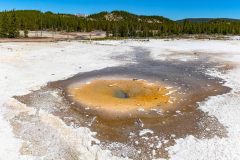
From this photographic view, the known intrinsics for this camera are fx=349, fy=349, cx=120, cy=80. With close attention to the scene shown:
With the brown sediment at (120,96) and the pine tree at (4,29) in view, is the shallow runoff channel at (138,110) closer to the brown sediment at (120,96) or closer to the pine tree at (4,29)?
the brown sediment at (120,96)

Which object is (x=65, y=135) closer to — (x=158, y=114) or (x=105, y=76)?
(x=158, y=114)

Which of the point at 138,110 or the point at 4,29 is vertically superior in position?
the point at 4,29

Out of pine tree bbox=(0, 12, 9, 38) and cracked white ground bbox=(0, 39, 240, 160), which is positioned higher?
pine tree bbox=(0, 12, 9, 38)

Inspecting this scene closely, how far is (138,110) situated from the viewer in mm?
23375

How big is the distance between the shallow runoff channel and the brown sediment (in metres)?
0.07

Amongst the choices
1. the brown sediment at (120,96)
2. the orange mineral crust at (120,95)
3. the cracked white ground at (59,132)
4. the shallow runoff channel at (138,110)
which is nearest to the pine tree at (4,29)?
the cracked white ground at (59,132)

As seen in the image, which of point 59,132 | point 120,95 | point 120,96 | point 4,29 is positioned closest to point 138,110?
point 120,96

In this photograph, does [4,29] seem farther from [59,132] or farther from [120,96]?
[59,132]

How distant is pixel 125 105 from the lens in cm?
2422

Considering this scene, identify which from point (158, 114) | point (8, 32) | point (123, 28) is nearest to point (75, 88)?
point (158, 114)

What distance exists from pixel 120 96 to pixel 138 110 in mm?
3838

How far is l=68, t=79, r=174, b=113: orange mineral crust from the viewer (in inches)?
Answer: 953

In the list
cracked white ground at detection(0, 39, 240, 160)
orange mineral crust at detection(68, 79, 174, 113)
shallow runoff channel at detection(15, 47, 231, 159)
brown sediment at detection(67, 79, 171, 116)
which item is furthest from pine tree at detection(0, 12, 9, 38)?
orange mineral crust at detection(68, 79, 174, 113)

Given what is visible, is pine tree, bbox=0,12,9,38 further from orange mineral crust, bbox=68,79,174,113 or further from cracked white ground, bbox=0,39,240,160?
orange mineral crust, bbox=68,79,174,113
